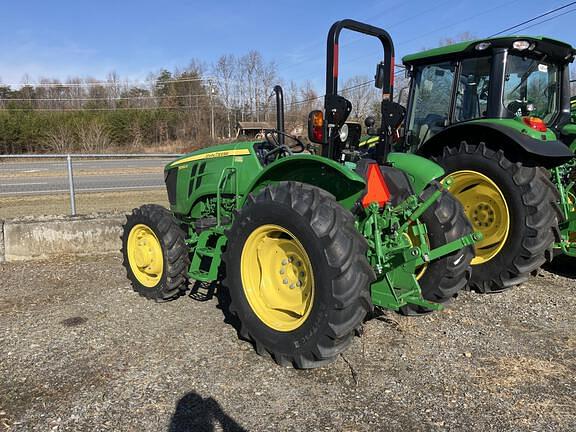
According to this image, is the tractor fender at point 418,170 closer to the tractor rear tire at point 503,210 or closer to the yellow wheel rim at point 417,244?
the yellow wheel rim at point 417,244

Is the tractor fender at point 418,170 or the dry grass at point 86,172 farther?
the dry grass at point 86,172

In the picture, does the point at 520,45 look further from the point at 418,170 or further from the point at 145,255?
the point at 145,255

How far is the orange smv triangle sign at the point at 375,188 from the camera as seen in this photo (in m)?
3.56

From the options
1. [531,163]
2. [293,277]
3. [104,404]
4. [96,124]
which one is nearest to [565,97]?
[531,163]

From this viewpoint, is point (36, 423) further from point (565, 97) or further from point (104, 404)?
point (565, 97)

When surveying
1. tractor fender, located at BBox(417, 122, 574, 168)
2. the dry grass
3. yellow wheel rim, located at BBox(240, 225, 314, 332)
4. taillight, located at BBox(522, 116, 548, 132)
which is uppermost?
taillight, located at BBox(522, 116, 548, 132)

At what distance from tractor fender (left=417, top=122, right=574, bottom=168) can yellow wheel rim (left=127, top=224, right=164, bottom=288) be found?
3.31 m

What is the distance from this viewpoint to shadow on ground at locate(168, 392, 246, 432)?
8.98ft

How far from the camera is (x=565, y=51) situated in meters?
5.75

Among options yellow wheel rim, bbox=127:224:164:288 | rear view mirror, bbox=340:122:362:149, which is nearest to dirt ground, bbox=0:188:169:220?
yellow wheel rim, bbox=127:224:164:288

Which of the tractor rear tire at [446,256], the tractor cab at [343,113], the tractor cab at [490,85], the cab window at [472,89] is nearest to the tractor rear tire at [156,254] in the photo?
the tractor cab at [343,113]

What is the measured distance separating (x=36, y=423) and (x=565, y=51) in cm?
648

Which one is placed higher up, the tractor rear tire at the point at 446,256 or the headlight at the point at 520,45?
the headlight at the point at 520,45

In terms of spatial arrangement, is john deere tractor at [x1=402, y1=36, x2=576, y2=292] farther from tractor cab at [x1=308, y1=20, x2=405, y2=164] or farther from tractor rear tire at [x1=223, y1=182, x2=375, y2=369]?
tractor rear tire at [x1=223, y1=182, x2=375, y2=369]
